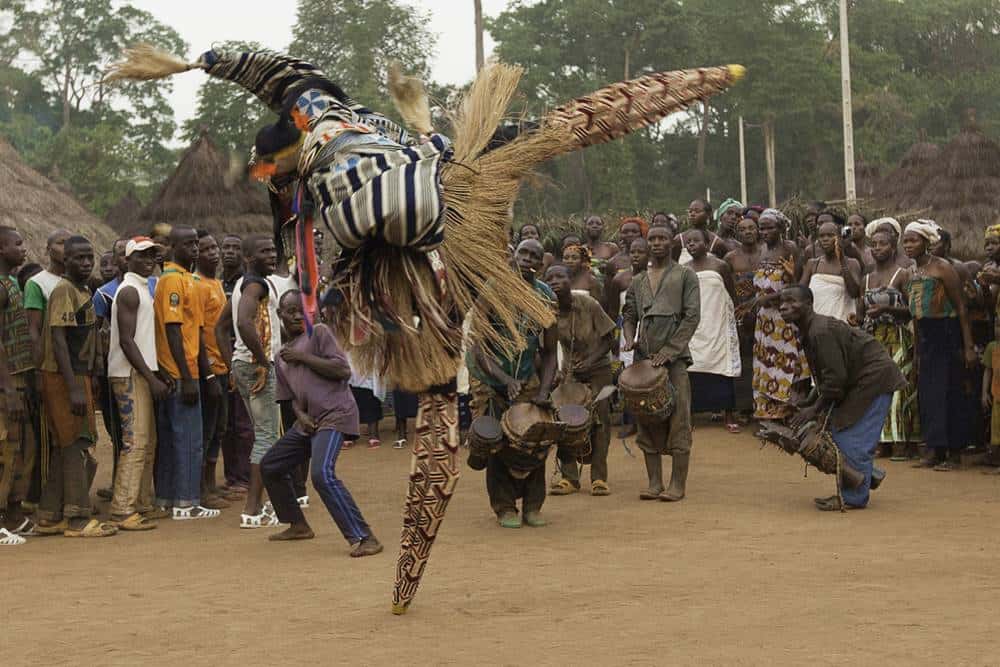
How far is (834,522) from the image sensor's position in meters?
8.02

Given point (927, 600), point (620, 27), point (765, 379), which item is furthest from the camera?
point (620, 27)

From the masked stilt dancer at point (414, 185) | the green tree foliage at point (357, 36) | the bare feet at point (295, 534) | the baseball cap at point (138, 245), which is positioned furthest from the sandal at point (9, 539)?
the green tree foliage at point (357, 36)

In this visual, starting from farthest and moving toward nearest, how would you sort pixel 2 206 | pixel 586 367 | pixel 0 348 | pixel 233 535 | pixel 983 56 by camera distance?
pixel 983 56, pixel 2 206, pixel 586 367, pixel 233 535, pixel 0 348

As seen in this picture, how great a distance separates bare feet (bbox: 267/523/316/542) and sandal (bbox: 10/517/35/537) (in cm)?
161

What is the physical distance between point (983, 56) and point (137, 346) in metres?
47.9

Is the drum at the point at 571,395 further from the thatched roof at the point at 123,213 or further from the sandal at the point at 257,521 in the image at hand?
the thatched roof at the point at 123,213

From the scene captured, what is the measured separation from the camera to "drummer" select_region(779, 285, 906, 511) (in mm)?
8391

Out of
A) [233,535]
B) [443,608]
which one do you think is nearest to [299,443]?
[233,535]

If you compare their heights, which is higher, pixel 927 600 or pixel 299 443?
pixel 299 443

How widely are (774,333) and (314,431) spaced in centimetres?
506

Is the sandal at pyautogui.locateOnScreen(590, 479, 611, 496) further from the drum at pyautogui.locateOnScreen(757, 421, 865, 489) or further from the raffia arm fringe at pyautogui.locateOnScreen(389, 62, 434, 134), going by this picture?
the raffia arm fringe at pyautogui.locateOnScreen(389, 62, 434, 134)

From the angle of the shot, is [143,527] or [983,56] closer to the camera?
[143,527]

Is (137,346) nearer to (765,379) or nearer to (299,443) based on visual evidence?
(299,443)

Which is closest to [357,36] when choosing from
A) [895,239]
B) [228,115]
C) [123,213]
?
[228,115]
